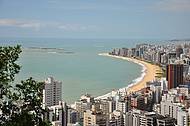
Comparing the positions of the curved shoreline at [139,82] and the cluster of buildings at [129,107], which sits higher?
the cluster of buildings at [129,107]

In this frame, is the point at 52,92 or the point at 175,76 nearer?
the point at 52,92

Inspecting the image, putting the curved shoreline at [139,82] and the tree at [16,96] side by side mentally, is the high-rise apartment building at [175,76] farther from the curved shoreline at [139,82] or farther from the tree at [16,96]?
the tree at [16,96]

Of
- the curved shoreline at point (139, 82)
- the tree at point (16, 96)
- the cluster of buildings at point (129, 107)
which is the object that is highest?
the tree at point (16, 96)

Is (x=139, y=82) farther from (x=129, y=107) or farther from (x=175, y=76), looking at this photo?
(x=129, y=107)

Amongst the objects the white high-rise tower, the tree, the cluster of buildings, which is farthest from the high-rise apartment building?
the tree

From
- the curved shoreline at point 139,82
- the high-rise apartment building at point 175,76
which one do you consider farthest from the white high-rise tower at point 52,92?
the high-rise apartment building at point 175,76

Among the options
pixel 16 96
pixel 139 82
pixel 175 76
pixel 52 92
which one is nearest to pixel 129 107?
pixel 52 92

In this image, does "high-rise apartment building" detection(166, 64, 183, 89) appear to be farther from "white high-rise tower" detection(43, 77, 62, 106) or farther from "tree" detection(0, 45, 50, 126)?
"tree" detection(0, 45, 50, 126)

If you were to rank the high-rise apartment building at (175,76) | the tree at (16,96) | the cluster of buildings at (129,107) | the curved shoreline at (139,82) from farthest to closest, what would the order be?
1. the high-rise apartment building at (175,76)
2. the curved shoreline at (139,82)
3. the cluster of buildings at (129,107)
4. the tree at (16,96)

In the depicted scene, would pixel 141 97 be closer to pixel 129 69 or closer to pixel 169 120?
pixel 169 120
